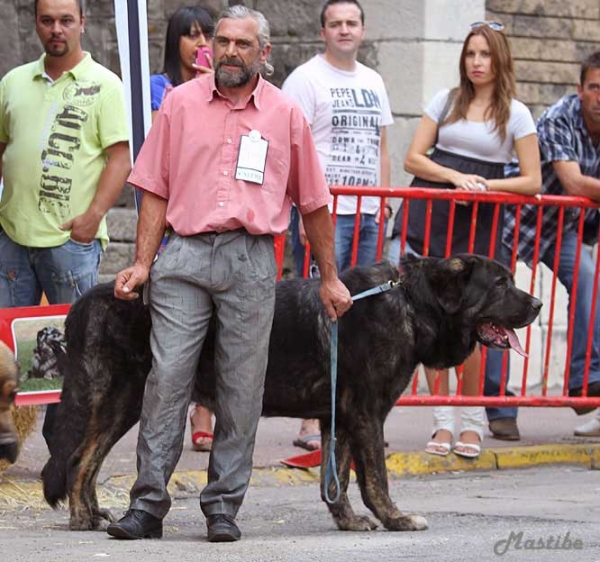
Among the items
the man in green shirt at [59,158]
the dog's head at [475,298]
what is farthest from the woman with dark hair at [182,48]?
the dog's head at [475,298]

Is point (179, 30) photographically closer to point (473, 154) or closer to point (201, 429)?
point (473, 154)

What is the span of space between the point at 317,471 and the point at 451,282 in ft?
6.83

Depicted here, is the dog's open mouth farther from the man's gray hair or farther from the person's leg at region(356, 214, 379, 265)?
the person's leg at region(356, 214, 379, 265)

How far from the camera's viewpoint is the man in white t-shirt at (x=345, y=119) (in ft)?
30.6

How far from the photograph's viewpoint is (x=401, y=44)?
12.0 meters

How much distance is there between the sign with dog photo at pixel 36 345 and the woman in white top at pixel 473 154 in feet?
7.94

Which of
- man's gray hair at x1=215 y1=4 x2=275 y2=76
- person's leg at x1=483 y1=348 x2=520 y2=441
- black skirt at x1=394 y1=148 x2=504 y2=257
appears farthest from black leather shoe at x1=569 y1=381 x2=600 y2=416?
man's gray hair at x1=215 y1=4 x2=275 y2=76

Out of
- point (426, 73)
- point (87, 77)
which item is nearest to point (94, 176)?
point (87, 77)

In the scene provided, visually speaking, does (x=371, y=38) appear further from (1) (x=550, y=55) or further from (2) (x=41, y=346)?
(2) (x=41, y=346)

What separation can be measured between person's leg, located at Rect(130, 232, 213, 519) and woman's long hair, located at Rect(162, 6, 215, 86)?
2656 mm

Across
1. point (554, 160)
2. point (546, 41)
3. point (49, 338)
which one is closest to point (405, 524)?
point (49, 338)

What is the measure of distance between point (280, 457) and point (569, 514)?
84.1 inches

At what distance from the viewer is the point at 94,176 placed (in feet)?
25.8

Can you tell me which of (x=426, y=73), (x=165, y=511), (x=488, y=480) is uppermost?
(x=426, y=73)
